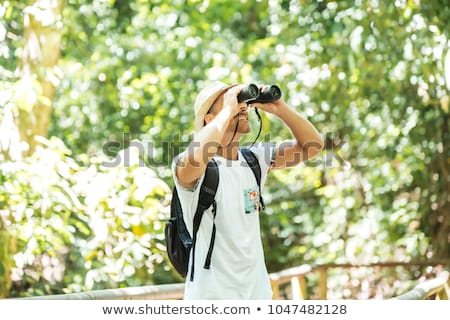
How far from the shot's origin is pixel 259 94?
4.22 ft

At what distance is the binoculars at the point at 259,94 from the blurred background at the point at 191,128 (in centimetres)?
141

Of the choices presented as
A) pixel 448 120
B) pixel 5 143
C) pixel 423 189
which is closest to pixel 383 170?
pixel 423 189

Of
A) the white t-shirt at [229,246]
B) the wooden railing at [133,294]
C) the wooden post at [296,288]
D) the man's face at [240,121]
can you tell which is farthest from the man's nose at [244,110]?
the wooden post at [296,288]

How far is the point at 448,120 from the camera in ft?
11.4

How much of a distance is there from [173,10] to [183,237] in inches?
135

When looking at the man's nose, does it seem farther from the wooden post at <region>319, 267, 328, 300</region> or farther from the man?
the wooden post at <region>319, 267, 328, 300</region>

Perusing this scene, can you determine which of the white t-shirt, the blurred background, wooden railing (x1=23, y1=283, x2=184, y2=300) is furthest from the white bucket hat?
the blurred background

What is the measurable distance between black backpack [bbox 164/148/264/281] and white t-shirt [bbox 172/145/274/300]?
0.01 m

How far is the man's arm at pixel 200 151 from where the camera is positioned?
111 cm

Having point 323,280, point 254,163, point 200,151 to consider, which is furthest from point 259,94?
point 323,280

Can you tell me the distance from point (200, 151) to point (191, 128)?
3.17 metres

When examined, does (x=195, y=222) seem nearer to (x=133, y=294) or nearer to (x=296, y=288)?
(x=133, y=294)

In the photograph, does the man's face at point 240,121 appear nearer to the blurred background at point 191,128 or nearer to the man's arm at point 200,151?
the man's arm at point 200,151
